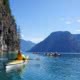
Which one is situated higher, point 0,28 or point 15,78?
point 0,28

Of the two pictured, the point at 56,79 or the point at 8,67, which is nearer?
the point at 56,79

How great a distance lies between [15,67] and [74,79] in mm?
22893

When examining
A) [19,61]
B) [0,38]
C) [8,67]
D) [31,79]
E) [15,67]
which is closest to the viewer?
[31,79]

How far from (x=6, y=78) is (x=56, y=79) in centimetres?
888

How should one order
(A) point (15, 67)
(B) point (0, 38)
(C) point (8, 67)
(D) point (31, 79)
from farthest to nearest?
(B) point (0, 38) → (A) point (15, 67) → (C) point (8, 67) → (D) point (31, 79)

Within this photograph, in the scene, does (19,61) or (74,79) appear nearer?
(74,79)

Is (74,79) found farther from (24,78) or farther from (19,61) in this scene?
(19,61)

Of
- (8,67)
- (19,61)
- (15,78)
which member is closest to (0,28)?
(19,61)

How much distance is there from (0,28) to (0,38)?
285 inches

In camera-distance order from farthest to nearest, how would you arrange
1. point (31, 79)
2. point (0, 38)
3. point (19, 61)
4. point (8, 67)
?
point (0, 38)
point (19, 61)
point (8, 67)
point (31, 79)

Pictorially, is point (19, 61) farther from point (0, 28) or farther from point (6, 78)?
point (0, 28)

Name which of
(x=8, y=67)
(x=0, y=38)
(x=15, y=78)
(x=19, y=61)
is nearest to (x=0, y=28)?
(x=0, y=38)

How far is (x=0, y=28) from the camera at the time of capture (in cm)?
19962

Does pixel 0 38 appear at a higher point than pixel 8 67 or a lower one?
higher
